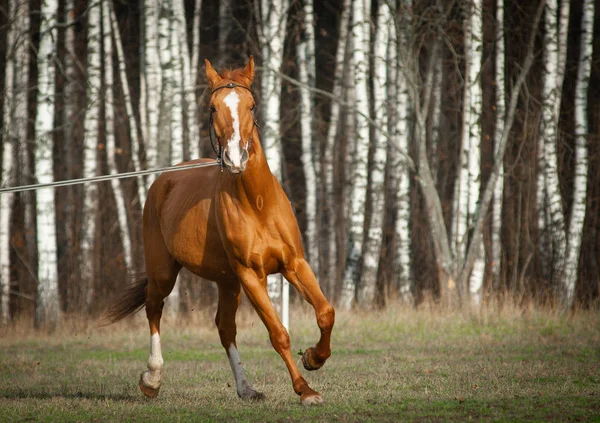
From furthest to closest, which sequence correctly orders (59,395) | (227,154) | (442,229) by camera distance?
(442,229) → (59,395) → (227,154)

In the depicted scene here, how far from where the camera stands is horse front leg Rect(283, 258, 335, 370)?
658 cm

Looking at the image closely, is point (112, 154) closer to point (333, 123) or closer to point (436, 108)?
point (333, 123)

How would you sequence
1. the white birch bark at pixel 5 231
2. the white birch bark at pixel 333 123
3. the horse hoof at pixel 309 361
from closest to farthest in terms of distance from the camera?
1. the horse hoof at pixel 309 361
2. the white birch bark at pixel 5 231
3. the white birch bark at pixel 333 123

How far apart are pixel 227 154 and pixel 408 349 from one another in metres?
5.41

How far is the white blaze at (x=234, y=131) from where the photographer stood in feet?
20.3

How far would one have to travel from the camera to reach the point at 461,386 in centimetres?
748

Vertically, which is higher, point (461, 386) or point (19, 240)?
point (19, 240)

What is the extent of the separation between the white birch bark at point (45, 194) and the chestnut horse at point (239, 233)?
6333 mm

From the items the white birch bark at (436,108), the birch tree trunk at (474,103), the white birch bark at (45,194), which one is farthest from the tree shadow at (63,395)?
the white birch bark at (436,108)

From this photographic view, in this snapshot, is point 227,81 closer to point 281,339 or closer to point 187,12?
point 281,339

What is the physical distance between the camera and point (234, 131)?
20.7 ft

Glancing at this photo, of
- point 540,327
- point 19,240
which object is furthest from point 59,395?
point 19,240

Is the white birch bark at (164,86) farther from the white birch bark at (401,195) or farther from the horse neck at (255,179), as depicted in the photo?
the horse neck at (255,179)

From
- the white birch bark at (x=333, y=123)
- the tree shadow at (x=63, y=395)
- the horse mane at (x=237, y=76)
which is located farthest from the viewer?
the white birch bark at (x=333, y=123)
